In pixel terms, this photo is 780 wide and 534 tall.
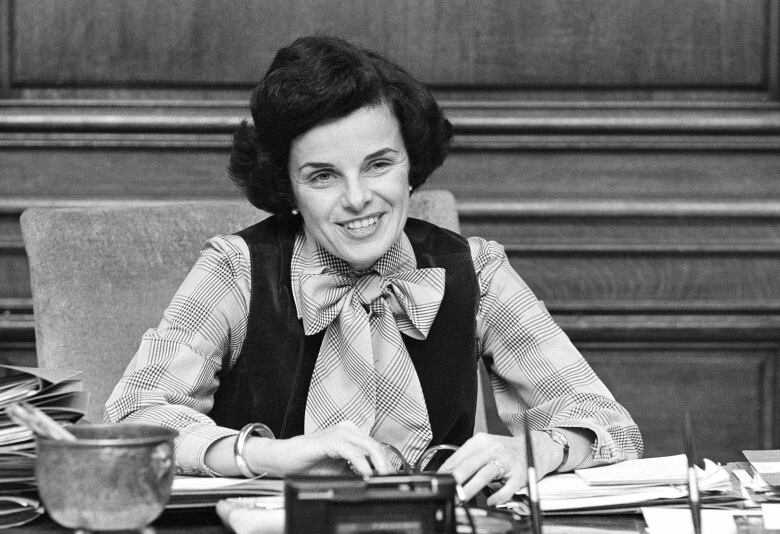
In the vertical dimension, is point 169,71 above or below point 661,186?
above

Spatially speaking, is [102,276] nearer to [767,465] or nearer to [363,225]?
[363,225]

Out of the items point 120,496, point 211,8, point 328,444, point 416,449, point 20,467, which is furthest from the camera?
point 211,8

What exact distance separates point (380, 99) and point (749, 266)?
3.70 feet

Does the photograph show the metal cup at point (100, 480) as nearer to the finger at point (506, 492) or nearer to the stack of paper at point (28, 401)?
the stack of paper at point (28, 401)

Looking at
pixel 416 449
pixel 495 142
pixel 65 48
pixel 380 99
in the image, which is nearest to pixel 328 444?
pixel 416 449

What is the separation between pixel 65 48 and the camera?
2412 mm

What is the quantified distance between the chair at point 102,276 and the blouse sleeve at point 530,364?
19.7 inches

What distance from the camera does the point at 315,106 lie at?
1.66 m

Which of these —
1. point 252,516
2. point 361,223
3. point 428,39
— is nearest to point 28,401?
point 252,516

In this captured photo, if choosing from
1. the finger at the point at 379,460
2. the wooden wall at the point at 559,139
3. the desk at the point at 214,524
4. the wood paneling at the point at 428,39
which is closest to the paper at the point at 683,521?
the desk at the point at 214,524

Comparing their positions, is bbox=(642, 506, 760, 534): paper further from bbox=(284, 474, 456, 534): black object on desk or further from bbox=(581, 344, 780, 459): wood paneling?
bbox=(581, 344, 780, 459): wood paneling

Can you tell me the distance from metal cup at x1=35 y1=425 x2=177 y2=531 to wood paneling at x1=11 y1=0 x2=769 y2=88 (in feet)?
5.34

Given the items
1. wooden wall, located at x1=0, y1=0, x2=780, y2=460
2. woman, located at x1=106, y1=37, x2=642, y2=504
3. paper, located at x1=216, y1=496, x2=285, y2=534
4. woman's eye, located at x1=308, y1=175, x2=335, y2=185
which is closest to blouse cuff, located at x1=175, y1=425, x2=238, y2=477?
woman, located at x1=106, y1=37, x2=642, y2=504

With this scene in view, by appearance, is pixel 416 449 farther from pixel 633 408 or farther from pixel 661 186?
pixel 661 186
